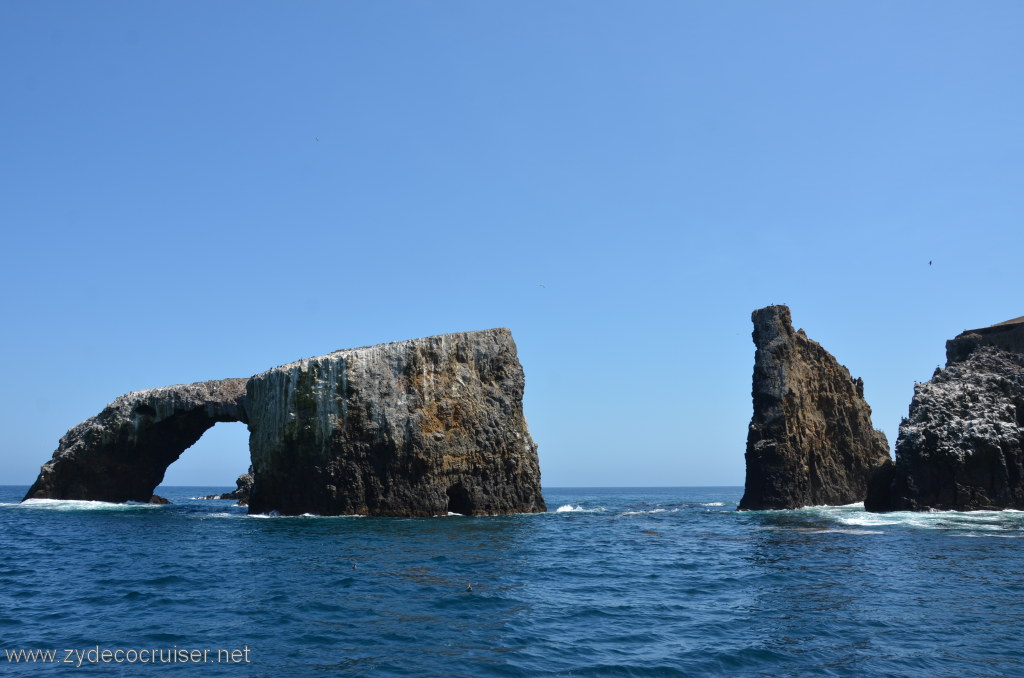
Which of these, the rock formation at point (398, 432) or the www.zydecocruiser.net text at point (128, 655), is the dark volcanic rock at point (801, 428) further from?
the www.zydecocruiser.net text at point (128, 655)

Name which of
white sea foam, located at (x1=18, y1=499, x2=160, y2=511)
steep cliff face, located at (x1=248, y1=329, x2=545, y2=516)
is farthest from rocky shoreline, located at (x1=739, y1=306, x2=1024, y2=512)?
white sea foam, located at (x1=18, y1=499, x2=160, y2=511)

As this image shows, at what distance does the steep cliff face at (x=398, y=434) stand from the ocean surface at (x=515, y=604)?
35.9 ft

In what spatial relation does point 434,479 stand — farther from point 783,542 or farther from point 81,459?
point 81,459

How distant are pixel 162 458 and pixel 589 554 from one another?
41.7 m

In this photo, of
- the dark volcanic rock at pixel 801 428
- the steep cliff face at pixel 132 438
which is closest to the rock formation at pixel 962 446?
the dark volcanic rock at pixel 801 428

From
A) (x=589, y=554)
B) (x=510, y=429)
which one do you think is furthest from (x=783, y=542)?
(x=510, y=429)

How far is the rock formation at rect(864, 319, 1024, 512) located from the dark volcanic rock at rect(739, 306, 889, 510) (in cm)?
488

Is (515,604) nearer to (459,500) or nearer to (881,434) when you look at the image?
(459,500)

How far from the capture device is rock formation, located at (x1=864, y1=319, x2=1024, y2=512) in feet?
133

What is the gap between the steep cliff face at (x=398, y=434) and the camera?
134ft

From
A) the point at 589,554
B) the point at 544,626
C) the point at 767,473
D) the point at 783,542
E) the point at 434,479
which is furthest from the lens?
the point at 767,473

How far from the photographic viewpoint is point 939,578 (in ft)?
61.5

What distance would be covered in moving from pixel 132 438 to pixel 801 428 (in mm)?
44735

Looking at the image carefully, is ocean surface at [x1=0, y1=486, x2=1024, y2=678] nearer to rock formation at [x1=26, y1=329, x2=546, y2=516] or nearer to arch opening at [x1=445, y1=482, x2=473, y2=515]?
rock formation at [x1=26, y1=329, x2=546, y2=516]
